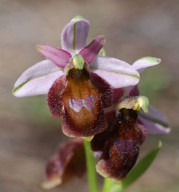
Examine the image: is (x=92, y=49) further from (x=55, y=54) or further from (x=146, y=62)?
(x=146, y=62)

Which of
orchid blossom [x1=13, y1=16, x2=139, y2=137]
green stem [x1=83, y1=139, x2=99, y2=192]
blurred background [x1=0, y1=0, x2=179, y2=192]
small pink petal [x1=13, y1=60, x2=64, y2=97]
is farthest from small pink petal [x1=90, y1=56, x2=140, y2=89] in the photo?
blurred background [x1=0, y1=0, x2=179, y2=192]

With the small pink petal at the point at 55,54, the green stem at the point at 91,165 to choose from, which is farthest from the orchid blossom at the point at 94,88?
the green stem at the point at 91,165

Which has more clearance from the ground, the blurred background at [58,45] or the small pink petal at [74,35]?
the small pink petal at [74,35]

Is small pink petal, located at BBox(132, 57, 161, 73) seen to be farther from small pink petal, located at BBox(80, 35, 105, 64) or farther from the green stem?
the green stem

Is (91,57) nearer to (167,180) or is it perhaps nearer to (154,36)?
(167,180)

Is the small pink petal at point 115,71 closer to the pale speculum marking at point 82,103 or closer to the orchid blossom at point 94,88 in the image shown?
the orchid blossom at point 94,88

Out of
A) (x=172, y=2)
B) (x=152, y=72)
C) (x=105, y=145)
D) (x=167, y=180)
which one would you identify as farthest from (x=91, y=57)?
(x=172, y=2)

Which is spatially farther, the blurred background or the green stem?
the blurred background
